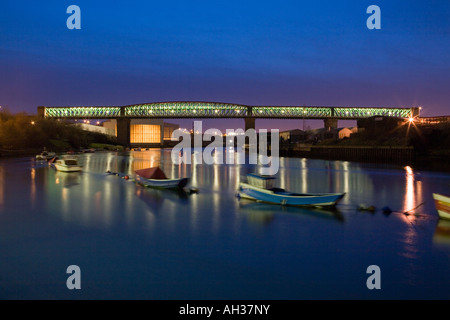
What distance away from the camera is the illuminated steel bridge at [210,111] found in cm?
17588

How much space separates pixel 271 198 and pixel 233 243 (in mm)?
9824

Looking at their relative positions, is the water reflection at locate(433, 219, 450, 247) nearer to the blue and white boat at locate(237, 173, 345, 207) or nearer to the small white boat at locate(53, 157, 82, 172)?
the blue and white boat at locate(237, 173, 345, 207)

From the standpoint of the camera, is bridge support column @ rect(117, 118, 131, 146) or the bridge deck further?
the bridge deck

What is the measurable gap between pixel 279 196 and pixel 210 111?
16443 centimetres

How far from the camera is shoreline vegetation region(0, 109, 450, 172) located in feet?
269

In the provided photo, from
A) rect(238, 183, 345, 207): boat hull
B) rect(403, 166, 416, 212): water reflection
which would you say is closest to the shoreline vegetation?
rect(403, 166, 416, 212): water reflection

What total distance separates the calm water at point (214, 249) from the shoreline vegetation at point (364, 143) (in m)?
53.6

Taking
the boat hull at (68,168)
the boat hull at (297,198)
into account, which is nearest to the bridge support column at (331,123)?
the boat hull at (68,168)

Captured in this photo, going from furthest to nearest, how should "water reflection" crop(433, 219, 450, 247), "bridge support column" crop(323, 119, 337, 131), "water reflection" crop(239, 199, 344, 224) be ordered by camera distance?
"bridge support column" crop(323, 119, 337, 131) → "water reflection" crop(239, 199, 344, 224) → "water reflection" crop(433, 219, 450, 247)

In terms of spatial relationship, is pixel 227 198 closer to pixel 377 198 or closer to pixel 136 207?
pixel 136 207

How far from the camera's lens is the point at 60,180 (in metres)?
44.0

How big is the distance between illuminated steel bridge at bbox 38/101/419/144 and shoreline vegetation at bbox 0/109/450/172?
57383mm

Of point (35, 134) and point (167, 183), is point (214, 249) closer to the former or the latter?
point (167, 183)

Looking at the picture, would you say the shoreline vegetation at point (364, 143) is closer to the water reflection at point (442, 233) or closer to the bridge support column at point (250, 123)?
the bridge support column at point (250, 123)
